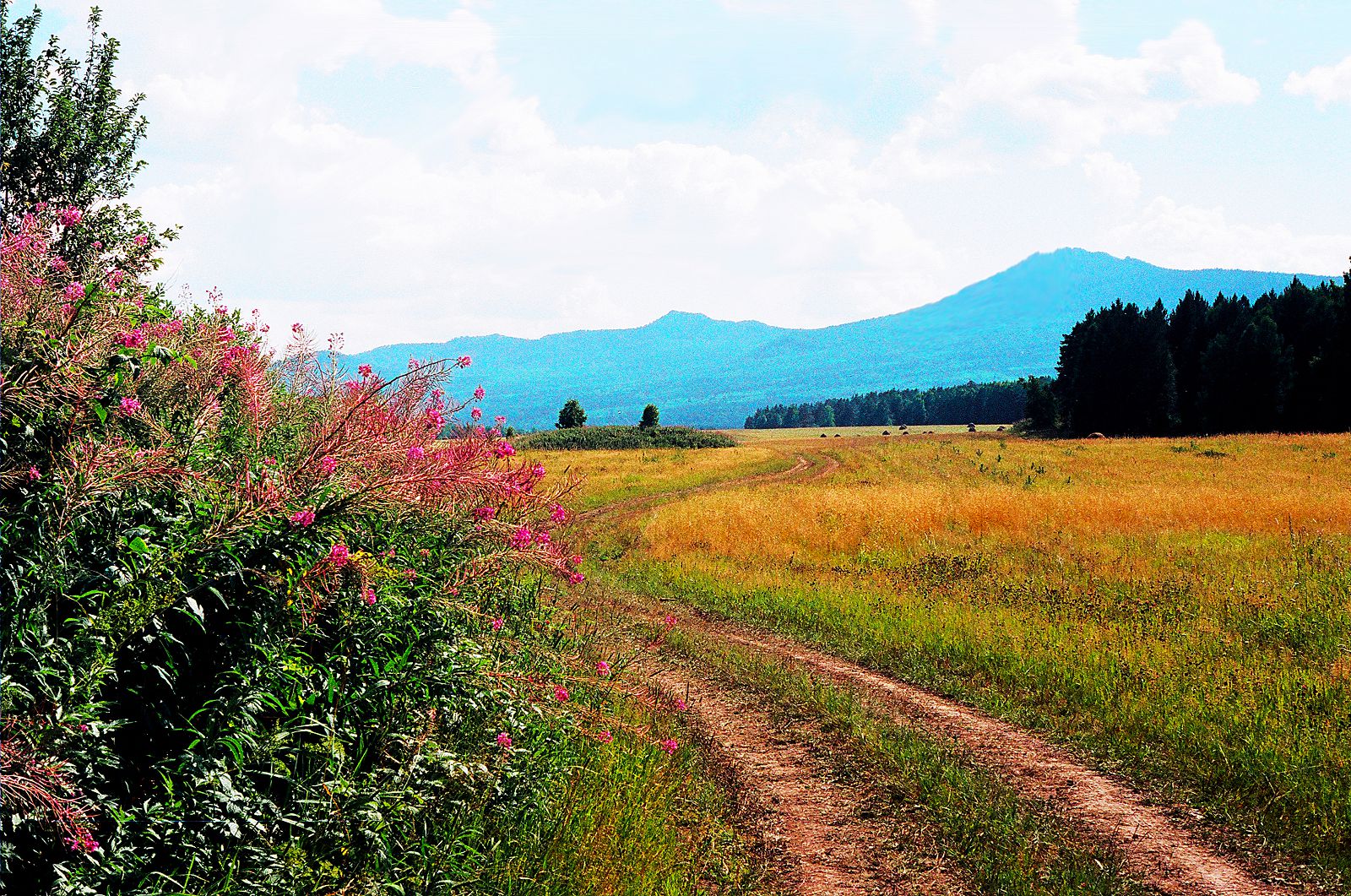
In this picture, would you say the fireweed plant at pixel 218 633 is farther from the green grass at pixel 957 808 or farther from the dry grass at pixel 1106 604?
the dry grass at pixel 1106 604

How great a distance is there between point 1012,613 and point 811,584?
11.9 feet

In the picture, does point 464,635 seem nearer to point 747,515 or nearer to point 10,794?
point 10,794

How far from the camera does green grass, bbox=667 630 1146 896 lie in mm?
5613

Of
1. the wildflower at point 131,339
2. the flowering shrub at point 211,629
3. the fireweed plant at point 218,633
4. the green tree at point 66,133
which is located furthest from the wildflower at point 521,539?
the green tree at point 66,133

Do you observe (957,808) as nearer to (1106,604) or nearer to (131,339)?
(131,339)

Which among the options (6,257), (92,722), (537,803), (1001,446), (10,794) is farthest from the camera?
(1001,446)

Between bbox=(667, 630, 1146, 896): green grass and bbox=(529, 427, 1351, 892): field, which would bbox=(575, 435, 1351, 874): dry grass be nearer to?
bbox=(529, 427, 1351, 892): field

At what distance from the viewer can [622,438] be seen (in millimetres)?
79125

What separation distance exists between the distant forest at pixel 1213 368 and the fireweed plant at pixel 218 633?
249 feet

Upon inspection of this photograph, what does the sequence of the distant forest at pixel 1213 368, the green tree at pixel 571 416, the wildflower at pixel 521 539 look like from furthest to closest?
the green tree at pixel 571 416
the distant forest at pixel 1213 368
the wildflower at pixel 521 539

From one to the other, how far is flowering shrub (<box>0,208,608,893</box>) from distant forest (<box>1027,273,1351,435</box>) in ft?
249

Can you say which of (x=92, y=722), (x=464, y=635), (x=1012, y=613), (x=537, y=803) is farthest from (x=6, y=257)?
(x=1012, y=613)

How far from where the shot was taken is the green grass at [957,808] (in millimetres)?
5613

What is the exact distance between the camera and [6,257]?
13.9 ft
